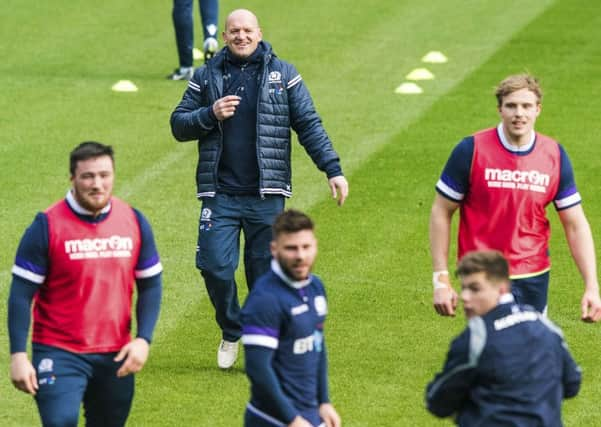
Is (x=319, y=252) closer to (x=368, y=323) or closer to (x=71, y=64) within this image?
(x=368, y=323)

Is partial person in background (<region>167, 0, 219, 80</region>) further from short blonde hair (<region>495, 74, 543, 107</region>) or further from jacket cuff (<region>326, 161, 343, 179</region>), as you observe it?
short blonde hair (<region>495, 74, 543, 107</region>)

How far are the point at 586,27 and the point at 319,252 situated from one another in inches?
382

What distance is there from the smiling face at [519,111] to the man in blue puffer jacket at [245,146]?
1743 millimetres

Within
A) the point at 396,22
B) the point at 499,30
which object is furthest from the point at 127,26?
the point at 499,30

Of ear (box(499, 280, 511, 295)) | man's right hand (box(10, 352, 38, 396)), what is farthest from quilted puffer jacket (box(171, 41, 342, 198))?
ear (box(499, 280, 511, 295))

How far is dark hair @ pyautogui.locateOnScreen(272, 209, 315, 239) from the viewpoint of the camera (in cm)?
724

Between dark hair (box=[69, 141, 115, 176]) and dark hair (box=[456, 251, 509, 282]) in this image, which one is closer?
dark hair (box=[456, 251, 509, 282])

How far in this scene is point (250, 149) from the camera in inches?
410

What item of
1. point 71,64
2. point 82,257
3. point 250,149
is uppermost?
point 71,64

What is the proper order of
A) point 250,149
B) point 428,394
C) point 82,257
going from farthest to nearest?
point 250,149 < point 82,257 < point 428,394

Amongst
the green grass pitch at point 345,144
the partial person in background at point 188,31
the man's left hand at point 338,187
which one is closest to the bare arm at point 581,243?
the green grass pitch at point 345,144

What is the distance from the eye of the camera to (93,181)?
25.7 feet

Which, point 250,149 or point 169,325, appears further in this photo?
point 169,325

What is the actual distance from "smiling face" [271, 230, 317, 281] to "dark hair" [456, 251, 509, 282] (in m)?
0.79
